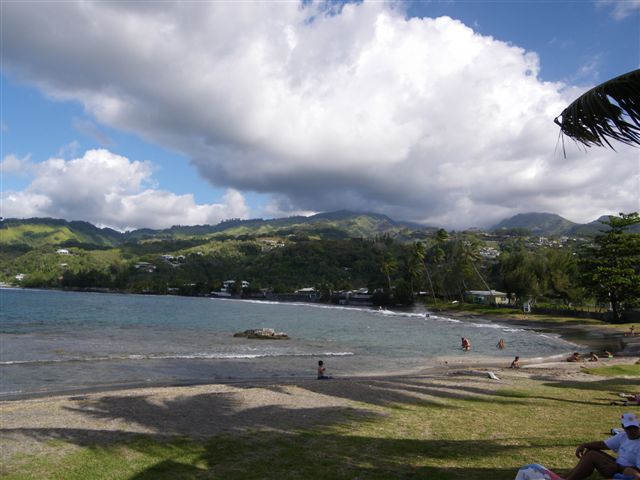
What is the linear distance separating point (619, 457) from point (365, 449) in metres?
4.78

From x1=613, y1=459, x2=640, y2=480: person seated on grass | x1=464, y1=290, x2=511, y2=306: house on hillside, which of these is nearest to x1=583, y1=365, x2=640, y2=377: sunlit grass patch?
x1=613, y1=459, x2=640, y2=480: person seated on grass

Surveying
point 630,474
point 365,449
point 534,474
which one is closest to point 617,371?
point 365,449

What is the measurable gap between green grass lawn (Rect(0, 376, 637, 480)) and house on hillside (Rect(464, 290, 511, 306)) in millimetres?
96882

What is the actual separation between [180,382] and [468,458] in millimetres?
18042

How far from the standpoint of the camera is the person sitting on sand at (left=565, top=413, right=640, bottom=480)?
6.64 metres

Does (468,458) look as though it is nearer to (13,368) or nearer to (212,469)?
(212,469)

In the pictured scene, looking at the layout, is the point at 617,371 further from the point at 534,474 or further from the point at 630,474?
the point at 534,474

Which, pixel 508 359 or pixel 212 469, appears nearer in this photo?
pixel 212 469

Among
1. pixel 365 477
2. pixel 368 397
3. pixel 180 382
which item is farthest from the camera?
pixel 180 382

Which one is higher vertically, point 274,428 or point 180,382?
point 274,428

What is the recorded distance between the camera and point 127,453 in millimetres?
10156

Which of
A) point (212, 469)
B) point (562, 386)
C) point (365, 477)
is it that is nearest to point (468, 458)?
point (365, 477)

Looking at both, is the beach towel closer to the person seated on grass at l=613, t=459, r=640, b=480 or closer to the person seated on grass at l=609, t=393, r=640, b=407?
the person seated on grass at l=613, t=459, r=640, b=480

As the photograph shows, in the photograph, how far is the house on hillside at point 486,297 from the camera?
108250 mm
